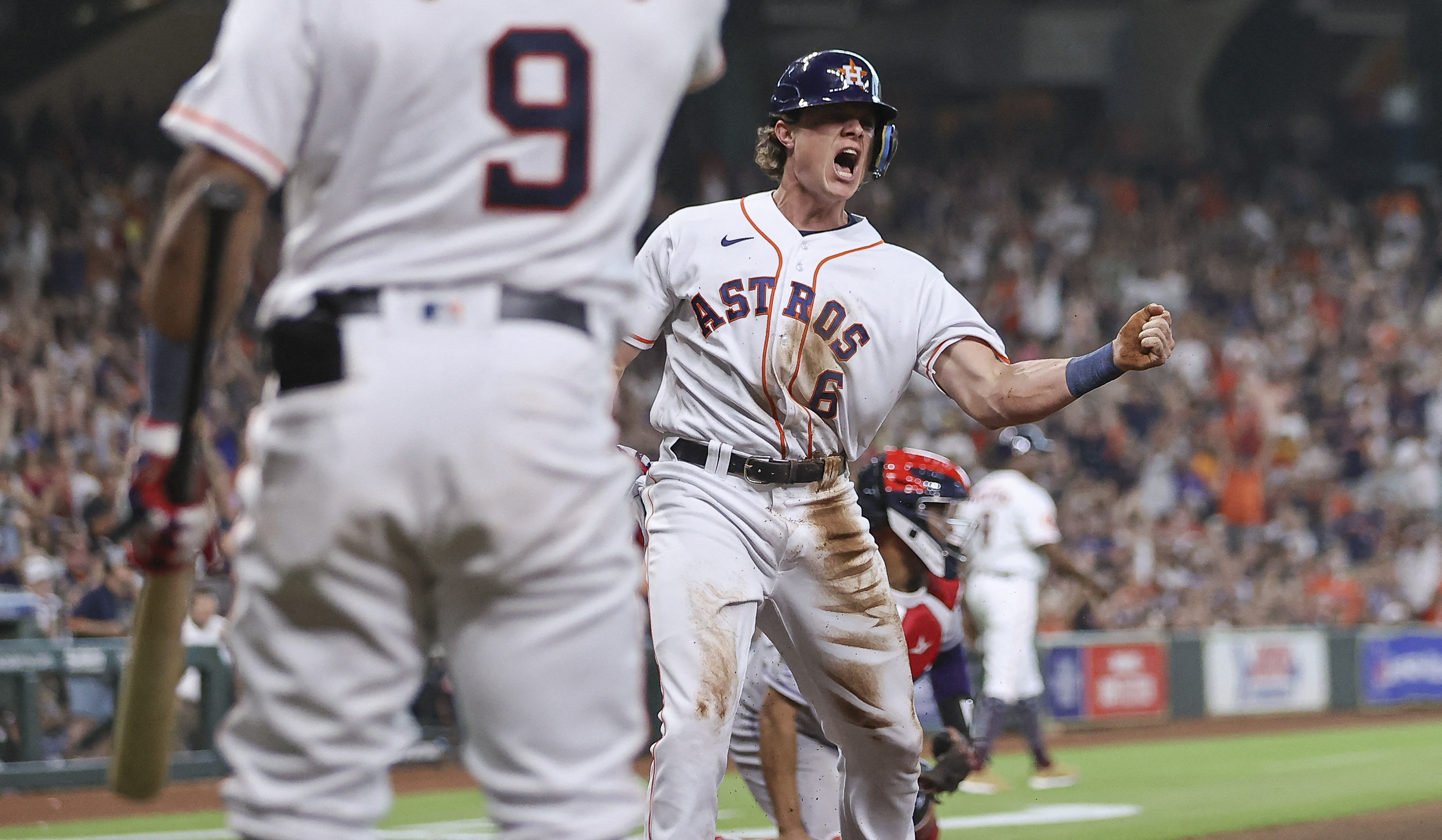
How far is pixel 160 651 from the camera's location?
2740 mm

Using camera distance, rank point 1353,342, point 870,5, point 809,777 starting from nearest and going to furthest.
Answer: point 809,777
point 1353,342
point 870,5

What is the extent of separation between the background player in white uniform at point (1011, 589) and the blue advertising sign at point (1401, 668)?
8281 mm

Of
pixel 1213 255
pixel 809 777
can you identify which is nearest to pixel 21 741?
pixel 809 777

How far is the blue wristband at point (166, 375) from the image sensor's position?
257cm

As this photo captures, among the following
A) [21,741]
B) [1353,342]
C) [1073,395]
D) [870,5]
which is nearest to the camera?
[1073,395]

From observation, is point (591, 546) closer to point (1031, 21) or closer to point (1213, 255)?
point (1213, 255)

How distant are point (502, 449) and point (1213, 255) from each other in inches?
920

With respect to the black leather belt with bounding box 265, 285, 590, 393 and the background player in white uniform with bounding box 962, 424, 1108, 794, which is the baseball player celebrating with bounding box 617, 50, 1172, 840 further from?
the background player in white uniform with bounding box 962, 424, 1108, 794

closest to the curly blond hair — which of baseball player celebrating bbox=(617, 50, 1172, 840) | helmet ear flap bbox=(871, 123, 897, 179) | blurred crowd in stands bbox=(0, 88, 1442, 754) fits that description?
baseball player celebrating bbox=(617, 50, 1172, 840)

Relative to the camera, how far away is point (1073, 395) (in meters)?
4.26

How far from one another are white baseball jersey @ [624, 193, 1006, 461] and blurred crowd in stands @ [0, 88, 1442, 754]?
7096 mm

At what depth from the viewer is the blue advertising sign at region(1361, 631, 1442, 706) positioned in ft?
61.7

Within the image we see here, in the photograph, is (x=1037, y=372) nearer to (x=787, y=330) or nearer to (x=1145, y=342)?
(x=1145, y=342)

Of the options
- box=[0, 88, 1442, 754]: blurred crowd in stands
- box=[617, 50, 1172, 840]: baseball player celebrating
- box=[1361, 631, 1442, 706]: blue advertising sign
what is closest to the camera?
box=[617, 50, 1172, 840]: baseball player celebrating
